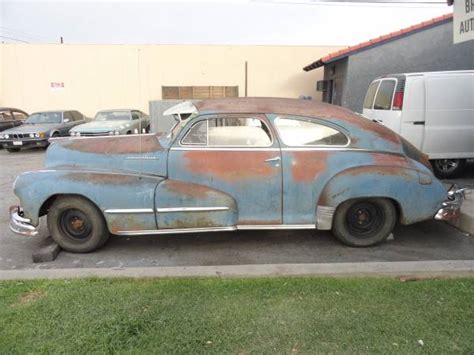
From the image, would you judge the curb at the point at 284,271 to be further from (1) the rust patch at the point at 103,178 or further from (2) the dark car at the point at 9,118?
(2) the dark car at the point at 9,118

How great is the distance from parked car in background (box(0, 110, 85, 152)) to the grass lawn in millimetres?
10980

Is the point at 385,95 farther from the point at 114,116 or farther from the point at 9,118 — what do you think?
the point at 9,118

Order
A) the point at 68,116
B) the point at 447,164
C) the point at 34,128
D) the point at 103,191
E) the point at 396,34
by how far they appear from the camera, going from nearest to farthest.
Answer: the point at 103,191, the point at 447,164, the point at 396,34, the point at 34,128, the point at 68,116

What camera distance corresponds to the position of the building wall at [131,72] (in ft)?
61.4

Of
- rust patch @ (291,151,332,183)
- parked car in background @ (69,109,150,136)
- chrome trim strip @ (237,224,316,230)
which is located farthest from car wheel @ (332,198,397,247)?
parked car in background @ (69,109,150,136)

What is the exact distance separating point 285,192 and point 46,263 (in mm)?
2662

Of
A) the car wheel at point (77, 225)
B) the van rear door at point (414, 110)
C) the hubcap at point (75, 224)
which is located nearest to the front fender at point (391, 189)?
the car wheel at point (77, 225)

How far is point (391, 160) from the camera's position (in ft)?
14.4

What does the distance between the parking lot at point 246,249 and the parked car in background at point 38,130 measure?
908 centimetres

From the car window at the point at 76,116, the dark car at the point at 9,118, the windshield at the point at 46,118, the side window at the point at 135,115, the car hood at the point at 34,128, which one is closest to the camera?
the car hood at the point at 34,128

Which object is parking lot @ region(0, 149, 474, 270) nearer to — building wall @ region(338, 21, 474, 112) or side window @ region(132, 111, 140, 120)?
building wall @ region(338, 21, 474, 112)

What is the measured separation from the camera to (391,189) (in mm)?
4285

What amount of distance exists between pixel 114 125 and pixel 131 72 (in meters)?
7.17

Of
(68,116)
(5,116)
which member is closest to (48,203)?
(68,116)
